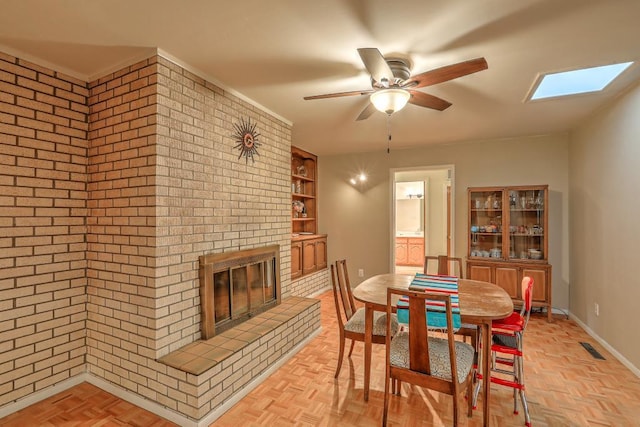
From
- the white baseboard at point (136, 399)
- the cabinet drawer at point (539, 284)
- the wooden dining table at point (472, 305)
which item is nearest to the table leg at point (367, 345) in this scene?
the wooden dining table at point (472, 305)

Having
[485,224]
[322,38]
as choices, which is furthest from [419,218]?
[322,38]

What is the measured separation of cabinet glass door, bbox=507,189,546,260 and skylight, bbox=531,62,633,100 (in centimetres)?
162

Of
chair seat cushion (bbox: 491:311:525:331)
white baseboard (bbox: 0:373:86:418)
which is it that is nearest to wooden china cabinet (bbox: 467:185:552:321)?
chair seat cushion (bbox: 491:311:525:331)

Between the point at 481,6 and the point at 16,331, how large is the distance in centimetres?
353

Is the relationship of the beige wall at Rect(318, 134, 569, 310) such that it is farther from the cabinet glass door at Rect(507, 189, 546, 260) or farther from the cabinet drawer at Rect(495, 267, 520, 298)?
the cabinet drawer at Rect(495, 267, 520, 298)

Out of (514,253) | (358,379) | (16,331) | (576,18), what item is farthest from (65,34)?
(514,253)

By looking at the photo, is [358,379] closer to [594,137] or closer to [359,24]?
[359,24]

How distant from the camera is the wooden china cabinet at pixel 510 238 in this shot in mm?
3938

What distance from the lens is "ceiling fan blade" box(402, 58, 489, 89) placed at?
5.65 feet

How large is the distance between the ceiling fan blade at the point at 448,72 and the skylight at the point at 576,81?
111 cm

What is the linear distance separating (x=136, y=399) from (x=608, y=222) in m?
4.48

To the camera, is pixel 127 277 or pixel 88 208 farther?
pixel 88 208

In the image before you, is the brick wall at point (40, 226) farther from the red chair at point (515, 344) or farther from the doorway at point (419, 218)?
the doorway at point (419, 218)

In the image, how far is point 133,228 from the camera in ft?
7.27
